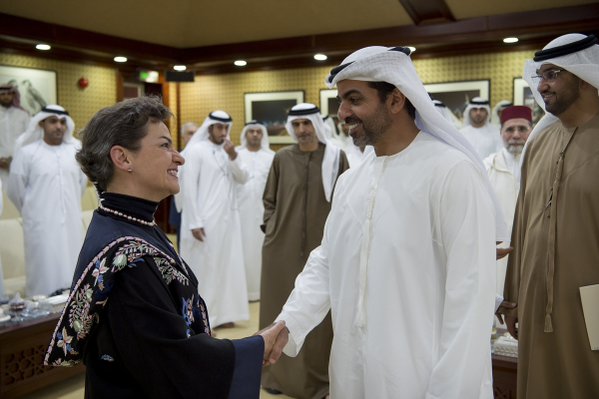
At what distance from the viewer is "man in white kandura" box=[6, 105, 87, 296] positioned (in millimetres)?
6172

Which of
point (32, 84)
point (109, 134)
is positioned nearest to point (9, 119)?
point (32, 84)

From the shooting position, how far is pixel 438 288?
1881 mm

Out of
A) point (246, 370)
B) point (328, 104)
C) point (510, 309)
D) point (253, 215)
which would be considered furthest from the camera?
point (328, 104)

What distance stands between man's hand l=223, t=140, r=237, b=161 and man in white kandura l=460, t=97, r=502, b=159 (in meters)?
3.34

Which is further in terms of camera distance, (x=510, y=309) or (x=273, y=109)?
(x=273, y=109)

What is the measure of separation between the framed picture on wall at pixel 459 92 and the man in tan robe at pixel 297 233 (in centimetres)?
525

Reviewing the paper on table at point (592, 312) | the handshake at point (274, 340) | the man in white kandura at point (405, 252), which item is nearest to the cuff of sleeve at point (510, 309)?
the paper on table at point (592, 312)

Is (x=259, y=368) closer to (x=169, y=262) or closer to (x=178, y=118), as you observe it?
(x=169, y=262)

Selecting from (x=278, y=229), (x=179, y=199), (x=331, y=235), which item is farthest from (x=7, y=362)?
(x=331, y=235)

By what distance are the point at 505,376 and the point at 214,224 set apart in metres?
3.25

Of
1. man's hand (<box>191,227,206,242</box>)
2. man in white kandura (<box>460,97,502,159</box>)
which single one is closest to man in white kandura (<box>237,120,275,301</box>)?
man's hand (<box>191,227,206,242</box>)

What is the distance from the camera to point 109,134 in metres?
1.68

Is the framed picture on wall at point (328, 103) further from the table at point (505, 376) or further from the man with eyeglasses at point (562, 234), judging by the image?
the man with eyeglasses at point (562, 234)

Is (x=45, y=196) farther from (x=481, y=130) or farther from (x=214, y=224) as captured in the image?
(x=481, y=130)
